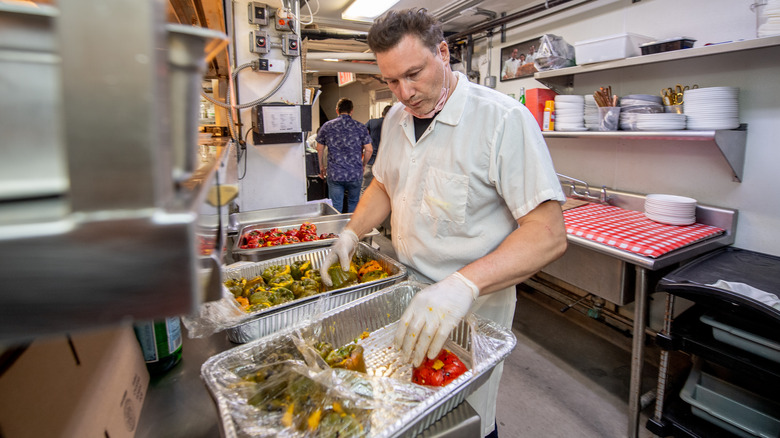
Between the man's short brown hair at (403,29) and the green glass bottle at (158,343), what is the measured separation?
1.15 meters

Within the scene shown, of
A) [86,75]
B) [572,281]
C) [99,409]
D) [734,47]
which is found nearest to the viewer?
[86,75]

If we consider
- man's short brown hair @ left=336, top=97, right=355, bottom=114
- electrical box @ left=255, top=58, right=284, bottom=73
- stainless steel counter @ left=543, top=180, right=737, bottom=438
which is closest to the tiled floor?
stainless steel counter @ left=543, top=180, right=737, bottom=438

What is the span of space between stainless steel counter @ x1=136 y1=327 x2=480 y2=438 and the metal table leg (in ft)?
5.45

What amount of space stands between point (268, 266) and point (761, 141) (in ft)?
9.68

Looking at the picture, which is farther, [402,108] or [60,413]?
[402,108]

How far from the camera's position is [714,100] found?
2.36 metres

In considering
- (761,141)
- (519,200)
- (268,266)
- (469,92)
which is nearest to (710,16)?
(761,141)

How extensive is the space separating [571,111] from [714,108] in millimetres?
976

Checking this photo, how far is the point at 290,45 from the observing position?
10.6 ft

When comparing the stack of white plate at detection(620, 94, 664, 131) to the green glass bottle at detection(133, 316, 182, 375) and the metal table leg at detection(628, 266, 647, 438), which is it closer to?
the metal table leg at detection(628, 266, 647, 438)

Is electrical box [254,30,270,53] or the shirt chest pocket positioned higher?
electrical box [254,30,270,53]

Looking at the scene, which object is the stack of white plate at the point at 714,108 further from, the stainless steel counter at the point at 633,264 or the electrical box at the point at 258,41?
the electrical box at the point at 258,41

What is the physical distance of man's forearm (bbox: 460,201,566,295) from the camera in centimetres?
126

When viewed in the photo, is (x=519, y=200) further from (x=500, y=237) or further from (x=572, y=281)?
(x=572, y=281)
